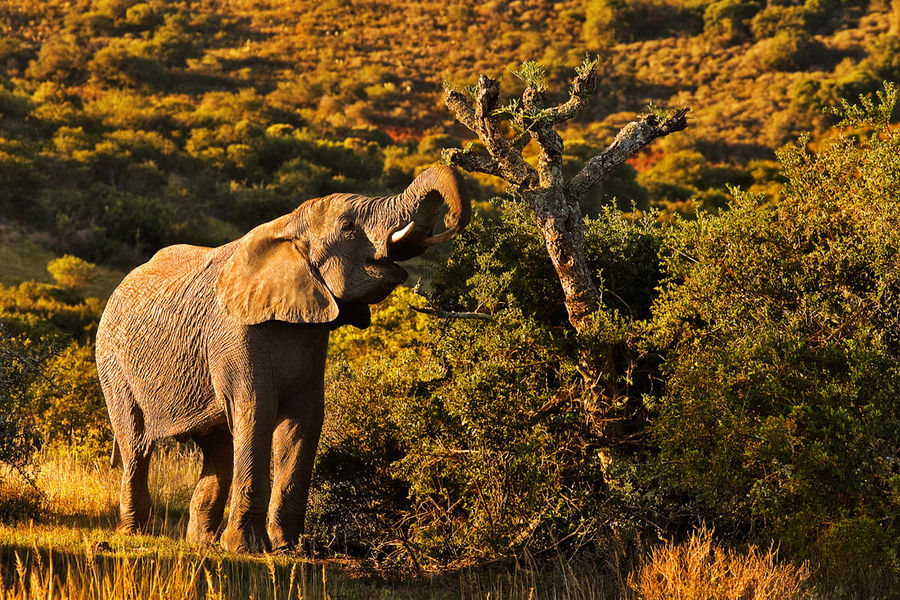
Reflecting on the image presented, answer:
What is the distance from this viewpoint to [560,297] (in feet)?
33.0

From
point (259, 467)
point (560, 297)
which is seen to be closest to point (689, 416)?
point (560, 297)

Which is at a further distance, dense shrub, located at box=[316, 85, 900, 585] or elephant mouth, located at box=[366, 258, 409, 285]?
elephant mouth, located at box=[366, 258, 409, 285]

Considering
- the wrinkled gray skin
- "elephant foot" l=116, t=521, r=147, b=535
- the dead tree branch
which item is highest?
the dead tree branch

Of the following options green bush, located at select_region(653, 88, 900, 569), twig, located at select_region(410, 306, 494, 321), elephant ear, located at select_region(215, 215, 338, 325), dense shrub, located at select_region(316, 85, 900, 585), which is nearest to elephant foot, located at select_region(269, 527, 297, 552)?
dense shrub, located at select_region(316, 85, 900, 585)

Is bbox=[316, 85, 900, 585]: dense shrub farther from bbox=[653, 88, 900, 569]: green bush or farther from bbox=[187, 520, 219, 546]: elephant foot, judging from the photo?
Answer: bbox=[187, 520, 219, 546]: elephant foot

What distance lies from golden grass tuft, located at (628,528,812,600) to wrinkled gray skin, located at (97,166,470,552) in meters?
2.85

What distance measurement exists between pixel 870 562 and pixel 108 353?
695 centimetres

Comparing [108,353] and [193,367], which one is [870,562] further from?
[108,353]

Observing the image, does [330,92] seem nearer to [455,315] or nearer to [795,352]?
[455,315]

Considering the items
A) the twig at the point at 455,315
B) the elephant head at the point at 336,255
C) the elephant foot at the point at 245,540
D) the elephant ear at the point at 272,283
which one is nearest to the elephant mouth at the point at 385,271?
the elephant head at the point at 336,255

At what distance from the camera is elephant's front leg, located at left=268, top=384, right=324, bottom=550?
900cm

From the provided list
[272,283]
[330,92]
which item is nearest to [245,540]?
[272,283]

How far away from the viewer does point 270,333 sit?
8844 millimetres

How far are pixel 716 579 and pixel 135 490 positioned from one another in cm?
554
